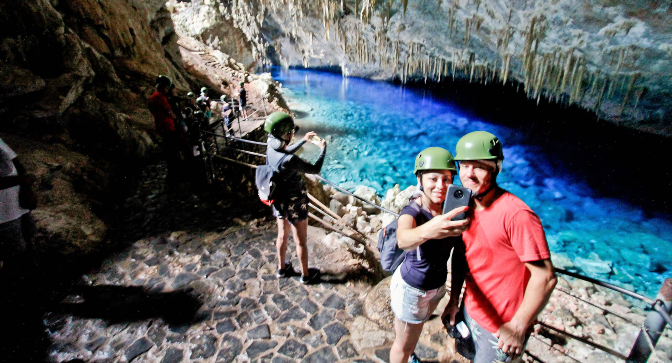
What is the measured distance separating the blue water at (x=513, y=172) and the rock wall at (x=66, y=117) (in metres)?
9.26

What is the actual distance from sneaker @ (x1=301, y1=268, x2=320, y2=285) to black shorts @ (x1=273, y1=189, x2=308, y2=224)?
2.98 ft

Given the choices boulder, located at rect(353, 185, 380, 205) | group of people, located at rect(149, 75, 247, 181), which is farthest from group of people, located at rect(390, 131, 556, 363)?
boulder, located at rect(353, 185, 380, 205)

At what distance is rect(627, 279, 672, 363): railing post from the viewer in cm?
175

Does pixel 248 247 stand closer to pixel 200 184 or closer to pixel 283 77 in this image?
pixel 200 184

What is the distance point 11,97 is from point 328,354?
722 cm

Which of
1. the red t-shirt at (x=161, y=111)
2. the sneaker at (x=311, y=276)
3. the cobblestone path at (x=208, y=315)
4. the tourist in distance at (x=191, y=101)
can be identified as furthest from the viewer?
the tourist in distance at (x=191, y=101)

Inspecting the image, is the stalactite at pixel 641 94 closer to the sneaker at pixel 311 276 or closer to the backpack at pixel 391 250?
the sneaker at pixel 311 276

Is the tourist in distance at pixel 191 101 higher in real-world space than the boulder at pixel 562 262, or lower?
higher

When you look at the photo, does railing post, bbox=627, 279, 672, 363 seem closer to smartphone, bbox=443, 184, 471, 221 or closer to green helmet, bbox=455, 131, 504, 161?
green helmet, bbox=455, 131, 504, 161

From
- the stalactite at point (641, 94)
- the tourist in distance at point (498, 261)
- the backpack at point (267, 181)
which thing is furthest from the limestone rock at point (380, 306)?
the stalactite at point (641, 94)

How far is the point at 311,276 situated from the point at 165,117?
14.9ft

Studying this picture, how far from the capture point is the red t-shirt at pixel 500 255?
1471mm

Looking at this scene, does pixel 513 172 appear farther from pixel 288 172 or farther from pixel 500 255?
pixel 500 255

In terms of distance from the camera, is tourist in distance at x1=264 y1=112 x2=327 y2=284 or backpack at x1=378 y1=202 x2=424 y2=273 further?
tourist in distance at x1=264 y1=112 x2=327 y2=284
